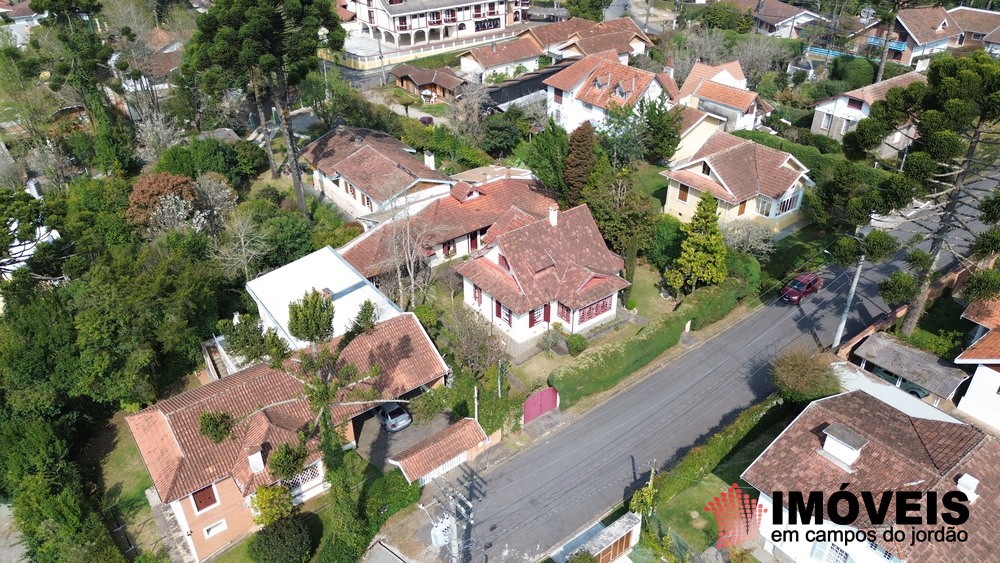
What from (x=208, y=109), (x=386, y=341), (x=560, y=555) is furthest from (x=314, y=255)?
(x=208, y=109)

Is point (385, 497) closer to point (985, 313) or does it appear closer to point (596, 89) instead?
point (985, 313)

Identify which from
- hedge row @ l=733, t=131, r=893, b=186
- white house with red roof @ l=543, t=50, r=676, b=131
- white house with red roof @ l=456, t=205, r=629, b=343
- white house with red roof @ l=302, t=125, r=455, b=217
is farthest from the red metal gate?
white house with red roof @ l=543, t=50, r=676, b=131

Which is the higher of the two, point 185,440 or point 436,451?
point 185,440

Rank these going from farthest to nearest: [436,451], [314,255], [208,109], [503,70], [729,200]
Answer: [503,70] < [208,109] < [729,200] < [314,255] < [436,451]

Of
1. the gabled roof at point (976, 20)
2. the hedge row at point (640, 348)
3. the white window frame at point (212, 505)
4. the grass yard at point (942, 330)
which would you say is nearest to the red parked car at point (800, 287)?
the hedge row at point (640, 348)

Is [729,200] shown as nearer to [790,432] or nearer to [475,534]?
[790,432]
